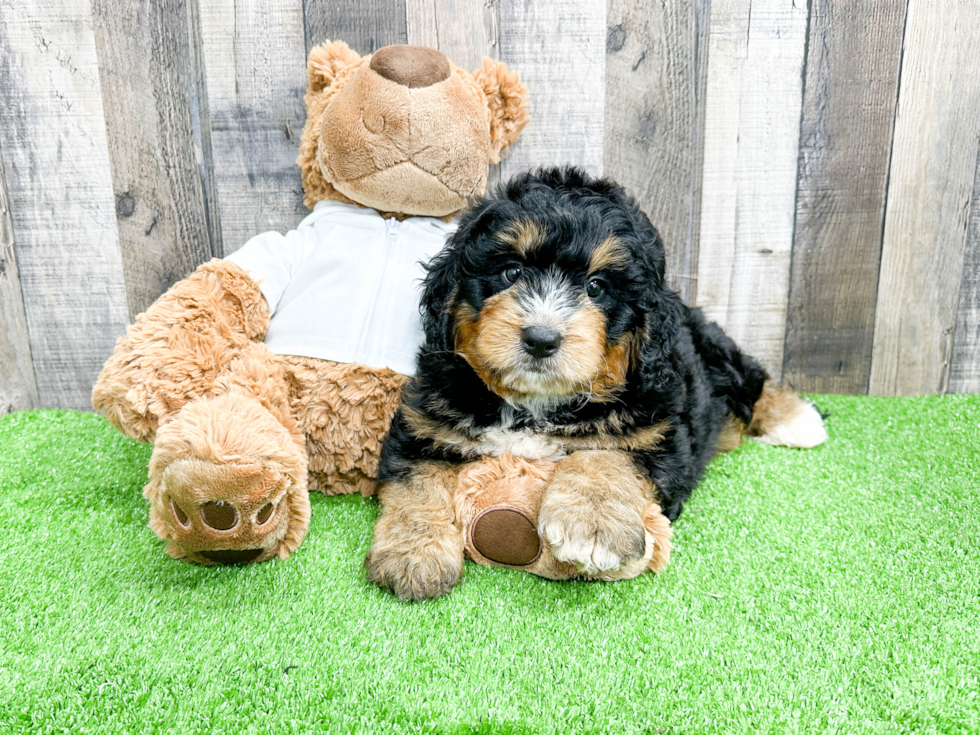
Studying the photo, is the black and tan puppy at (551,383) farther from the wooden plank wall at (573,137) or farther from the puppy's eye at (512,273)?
the wooden plank wall at (573,137)

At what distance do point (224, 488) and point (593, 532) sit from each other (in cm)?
99

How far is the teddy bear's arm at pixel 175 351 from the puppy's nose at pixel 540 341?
1.12 m

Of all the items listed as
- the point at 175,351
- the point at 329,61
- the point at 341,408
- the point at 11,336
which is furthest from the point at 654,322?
the point at 11,336

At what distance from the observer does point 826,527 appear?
2.21 m

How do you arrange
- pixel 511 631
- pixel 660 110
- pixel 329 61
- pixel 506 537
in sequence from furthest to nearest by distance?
pixel 660 110
pixel 329 61
pixel 506 537
pixel 511 631

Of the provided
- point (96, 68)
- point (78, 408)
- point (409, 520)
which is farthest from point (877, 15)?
point (78, 408)

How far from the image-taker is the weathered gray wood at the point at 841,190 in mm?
2938

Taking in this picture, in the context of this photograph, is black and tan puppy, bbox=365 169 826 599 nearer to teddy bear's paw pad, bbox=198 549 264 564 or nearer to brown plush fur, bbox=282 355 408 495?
brown plush fur, bbox=282 355 408 495

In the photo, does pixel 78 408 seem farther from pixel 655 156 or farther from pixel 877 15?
pixel 877 15

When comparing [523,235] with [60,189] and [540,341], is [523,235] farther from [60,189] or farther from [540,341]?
[60,189]

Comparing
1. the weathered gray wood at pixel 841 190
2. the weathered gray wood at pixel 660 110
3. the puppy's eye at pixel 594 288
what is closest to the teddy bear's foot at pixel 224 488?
the puppy's eye at pixel 594 288

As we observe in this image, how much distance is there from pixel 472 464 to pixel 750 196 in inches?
76.4

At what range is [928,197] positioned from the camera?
3094mm

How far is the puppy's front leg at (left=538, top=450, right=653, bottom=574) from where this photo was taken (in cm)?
174
